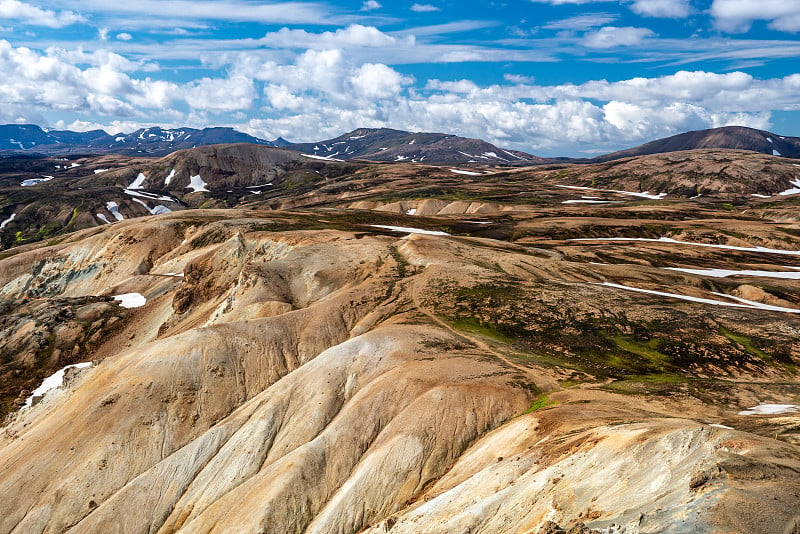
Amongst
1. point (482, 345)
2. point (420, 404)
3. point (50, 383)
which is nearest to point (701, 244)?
point (482, 345)

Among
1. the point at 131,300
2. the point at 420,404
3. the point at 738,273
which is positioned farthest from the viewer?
the point at 738,273

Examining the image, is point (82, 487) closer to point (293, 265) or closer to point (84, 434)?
point (84, 434)

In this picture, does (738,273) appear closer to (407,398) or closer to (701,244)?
(701,244)

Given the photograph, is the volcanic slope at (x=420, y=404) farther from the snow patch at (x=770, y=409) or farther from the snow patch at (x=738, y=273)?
the snow patch at (x=738, y=273)

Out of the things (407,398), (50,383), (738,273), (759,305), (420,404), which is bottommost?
(50,383)

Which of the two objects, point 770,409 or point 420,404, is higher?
point 770,409

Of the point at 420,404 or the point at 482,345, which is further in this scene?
the point at 482,345

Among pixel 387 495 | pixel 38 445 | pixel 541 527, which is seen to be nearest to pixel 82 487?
pixel 38 445

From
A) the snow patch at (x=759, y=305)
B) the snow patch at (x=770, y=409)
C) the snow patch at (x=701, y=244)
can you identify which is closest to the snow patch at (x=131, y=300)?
the snow patch at (x=770, y=409)
